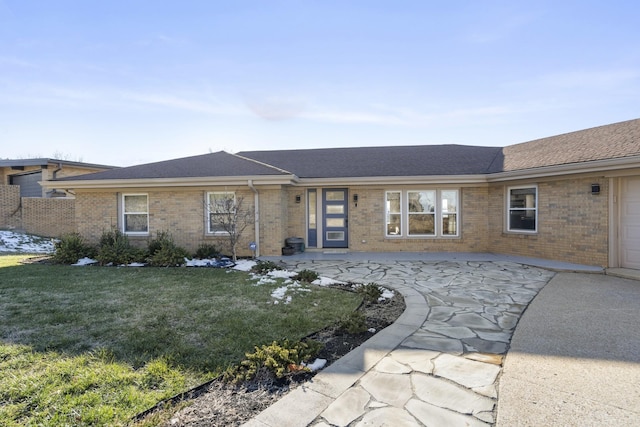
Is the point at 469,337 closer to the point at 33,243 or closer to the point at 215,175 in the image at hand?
the point at 215,175

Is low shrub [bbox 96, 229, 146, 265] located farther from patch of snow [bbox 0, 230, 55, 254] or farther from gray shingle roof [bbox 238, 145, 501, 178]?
gray shingle roof [bbox 238, 145, 501, 178]

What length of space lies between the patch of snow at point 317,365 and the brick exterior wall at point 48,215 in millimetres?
17499

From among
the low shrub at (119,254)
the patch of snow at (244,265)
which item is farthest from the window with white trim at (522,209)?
the low shrub at (119,254)

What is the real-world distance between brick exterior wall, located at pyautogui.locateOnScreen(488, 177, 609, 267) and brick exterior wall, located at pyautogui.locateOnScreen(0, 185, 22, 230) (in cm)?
2193

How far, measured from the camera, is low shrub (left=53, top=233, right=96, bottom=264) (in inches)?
382

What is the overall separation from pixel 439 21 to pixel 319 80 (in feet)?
14.8

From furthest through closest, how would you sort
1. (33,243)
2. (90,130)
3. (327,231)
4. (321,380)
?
(90,130) → (33,243) → (327,231) → (321,380)

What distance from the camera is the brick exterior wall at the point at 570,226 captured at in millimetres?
8344

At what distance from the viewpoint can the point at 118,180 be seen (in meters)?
10.6

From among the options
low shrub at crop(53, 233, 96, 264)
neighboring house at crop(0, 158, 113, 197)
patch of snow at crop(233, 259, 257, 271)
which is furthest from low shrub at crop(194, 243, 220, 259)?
neighboring house at crop(0, 158, 113, 197)

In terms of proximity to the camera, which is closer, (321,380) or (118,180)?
(321,380)

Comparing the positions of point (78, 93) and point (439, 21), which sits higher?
point (439, 21)

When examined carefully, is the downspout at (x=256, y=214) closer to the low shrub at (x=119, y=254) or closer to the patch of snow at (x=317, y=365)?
the low shrub at (x=119, y=254)

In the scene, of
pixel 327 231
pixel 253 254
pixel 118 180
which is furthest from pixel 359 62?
pixel 118 180
